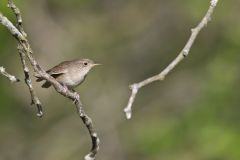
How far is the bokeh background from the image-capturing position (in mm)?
14422

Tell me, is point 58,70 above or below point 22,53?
below

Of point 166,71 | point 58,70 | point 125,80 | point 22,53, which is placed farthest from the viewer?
point 125,80

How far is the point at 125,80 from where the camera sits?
15.8 metres

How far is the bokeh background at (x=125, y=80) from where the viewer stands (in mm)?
14422

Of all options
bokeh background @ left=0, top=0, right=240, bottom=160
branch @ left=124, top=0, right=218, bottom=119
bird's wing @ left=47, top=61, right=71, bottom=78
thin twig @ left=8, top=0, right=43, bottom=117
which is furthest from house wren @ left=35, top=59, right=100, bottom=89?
bokeh background @ left=0, top=0, right=240, bottom=160

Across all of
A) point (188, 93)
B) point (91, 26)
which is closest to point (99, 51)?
point (91, 26)

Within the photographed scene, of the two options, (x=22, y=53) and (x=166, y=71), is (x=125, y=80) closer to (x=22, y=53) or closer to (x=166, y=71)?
(x=22, y=53)

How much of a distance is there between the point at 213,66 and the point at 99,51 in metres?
2.34

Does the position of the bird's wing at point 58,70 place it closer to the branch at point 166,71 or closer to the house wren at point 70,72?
the house wren at point 70,72

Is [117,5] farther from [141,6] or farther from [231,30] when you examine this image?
[231,30]

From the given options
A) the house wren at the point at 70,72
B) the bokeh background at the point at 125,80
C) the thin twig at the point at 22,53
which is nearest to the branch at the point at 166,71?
the thin twig at the point at 22,53

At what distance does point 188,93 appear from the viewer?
15.3 metres

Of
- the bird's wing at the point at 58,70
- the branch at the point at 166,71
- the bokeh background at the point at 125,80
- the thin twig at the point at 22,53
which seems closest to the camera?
the branch at the point at 166,71

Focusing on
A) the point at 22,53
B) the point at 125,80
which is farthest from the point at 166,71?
the point at 125,80
